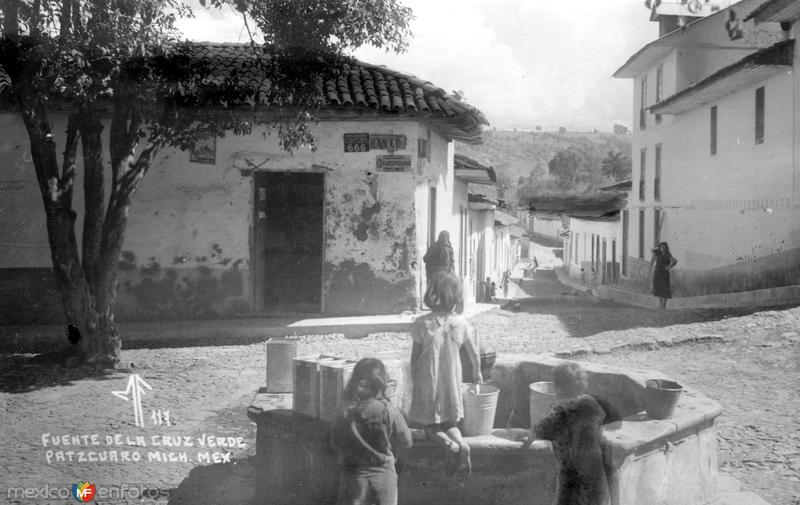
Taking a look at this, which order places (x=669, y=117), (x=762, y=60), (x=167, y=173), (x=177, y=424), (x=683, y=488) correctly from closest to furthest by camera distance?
(x=683, y=488) → (x=177, y=424) → (x=167, y=173) → (x=762, y=60) → (x=669, y=117)

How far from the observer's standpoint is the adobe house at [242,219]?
1010 centimetres

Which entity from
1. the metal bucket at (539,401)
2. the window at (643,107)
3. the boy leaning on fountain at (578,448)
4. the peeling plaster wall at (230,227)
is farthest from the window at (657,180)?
the boy leaning on fountain at (578,448)

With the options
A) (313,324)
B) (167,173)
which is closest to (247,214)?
(167,173)

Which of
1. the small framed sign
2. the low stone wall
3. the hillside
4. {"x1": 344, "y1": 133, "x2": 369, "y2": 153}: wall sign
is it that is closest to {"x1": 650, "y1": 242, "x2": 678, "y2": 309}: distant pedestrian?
{"x1": 344, "y1": 133, "x2": 369, "y2": 153}: wall sign

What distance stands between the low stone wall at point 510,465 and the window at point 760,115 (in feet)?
38.4

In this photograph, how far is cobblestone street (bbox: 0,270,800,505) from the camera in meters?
4.66

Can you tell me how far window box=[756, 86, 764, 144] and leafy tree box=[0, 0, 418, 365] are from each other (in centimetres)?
985

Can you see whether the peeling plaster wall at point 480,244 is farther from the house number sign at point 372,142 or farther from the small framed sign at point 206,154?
the small framed sign at point 206,154

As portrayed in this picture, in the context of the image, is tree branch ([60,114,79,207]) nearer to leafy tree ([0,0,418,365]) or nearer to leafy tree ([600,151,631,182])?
leafy tree ([0,0,418,365])

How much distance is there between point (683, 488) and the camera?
404 centimetres

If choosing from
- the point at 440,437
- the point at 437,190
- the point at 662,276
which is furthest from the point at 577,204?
the point at 440,437

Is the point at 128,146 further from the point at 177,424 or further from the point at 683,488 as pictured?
the point at 683,488

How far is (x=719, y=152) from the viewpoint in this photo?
16.6m

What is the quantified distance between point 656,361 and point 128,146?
679 cm
